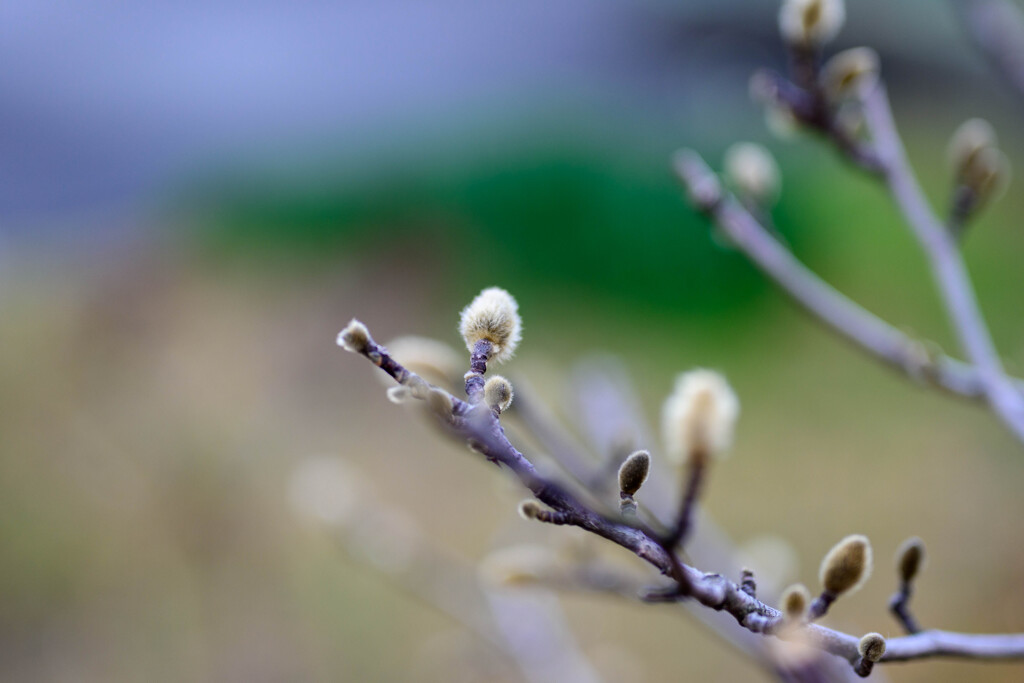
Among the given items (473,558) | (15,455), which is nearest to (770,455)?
(473,558)

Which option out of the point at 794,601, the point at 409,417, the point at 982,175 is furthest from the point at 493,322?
the point at 409,417

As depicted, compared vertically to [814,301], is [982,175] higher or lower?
higher

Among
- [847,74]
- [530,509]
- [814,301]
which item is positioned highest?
[847,74]

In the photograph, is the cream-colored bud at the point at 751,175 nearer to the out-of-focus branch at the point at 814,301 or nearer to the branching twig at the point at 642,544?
the out-of-focus branch at the point at 814,301

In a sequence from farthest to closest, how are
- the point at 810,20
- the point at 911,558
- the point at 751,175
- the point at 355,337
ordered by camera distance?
the point at 751,175 < the point at 810,20 < the point at 911,558 < the point at 355,337

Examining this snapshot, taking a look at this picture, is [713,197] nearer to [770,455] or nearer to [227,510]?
[770,455]

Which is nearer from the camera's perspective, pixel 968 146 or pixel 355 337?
pixel 355 337

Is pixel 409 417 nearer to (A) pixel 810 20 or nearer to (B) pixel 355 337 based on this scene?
(A) pixel 810 20

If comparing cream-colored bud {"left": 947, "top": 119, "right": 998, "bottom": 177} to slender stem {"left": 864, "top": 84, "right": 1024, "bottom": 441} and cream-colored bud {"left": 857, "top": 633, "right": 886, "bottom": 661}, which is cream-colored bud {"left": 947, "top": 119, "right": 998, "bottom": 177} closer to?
slender stem {"left": 864, "top": 84, "right": 1024, "bottom": 441}
